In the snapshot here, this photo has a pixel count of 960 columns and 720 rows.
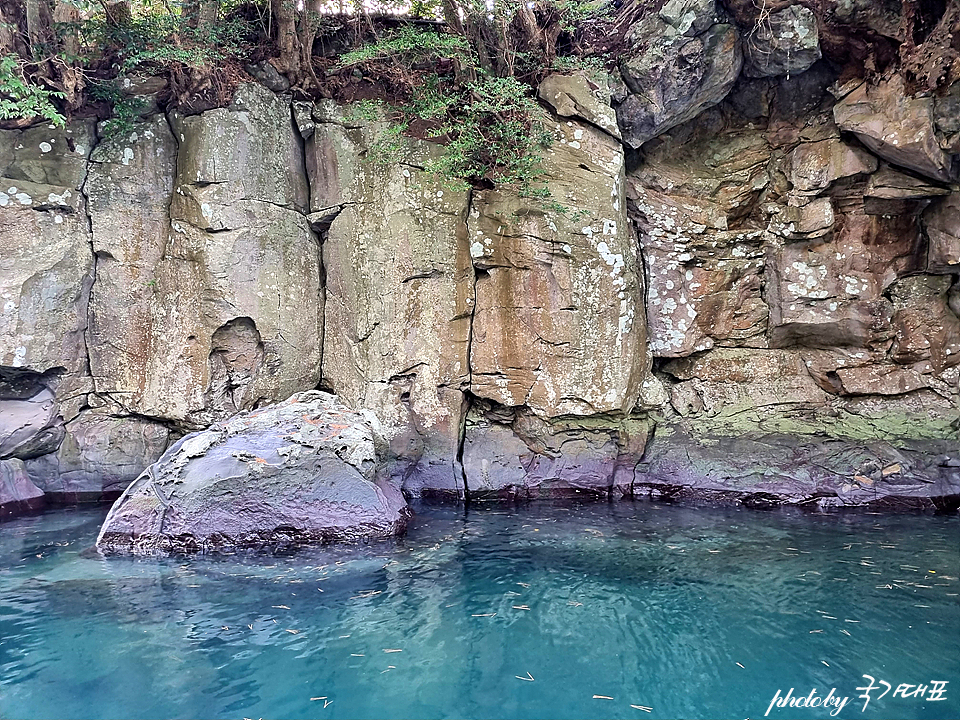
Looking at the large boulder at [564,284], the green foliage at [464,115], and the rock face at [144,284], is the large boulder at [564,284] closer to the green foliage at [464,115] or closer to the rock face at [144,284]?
the green foliage at [464,115]

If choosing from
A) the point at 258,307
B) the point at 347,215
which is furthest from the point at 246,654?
the point at 347,215

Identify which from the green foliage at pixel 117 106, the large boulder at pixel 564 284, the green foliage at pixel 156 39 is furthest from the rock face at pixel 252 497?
the green foliage at pixel 156 39

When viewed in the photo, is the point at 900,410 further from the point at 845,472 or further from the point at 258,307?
the point at 258,307

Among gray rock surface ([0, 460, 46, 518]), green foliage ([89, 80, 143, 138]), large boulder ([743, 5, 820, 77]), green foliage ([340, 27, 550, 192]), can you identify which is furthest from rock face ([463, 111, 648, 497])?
gray rock surface ([0, 460, 46, 518])

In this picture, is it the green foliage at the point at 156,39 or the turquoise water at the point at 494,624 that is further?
the green foliage at the point at 156,39

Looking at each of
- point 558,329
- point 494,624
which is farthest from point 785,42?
point 494,624

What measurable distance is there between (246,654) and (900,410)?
363 inches

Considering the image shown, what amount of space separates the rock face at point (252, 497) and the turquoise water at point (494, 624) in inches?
13.5

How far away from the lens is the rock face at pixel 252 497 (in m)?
6.75

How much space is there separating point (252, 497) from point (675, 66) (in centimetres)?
817

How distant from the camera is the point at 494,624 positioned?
5016 mm

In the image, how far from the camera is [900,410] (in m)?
9.04

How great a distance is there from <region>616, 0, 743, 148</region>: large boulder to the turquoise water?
6119 mm

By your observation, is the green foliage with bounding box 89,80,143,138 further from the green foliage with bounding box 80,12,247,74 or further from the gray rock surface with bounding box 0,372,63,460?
the gray rock surface with bounding box 0,372,63,460
